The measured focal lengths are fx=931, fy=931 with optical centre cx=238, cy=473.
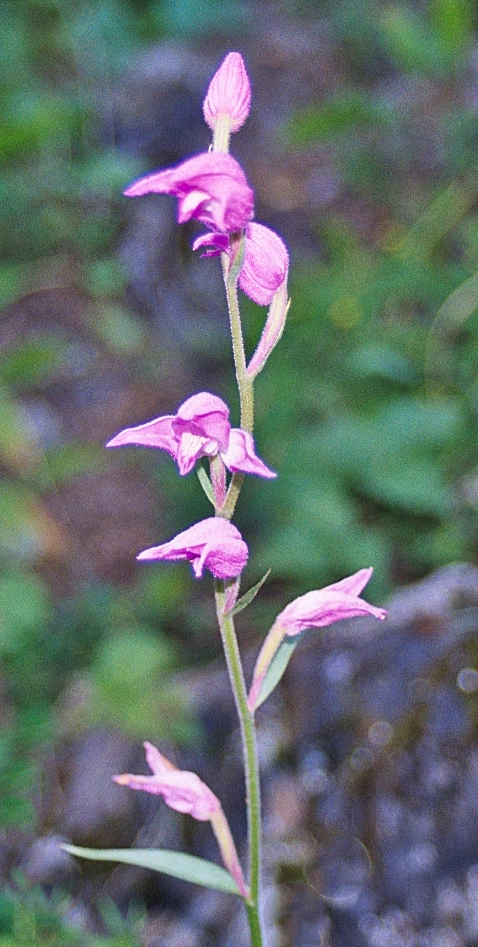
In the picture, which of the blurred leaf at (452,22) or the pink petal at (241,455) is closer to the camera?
the pink petal at (241,455)

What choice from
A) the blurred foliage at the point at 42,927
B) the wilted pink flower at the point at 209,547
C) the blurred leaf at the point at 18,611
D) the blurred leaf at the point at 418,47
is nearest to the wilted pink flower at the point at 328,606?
the wilted pink flower at the point at 209,547

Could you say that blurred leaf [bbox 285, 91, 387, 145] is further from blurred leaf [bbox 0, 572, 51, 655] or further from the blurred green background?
blurred leaf [bbox 0, 572, 51, 655]

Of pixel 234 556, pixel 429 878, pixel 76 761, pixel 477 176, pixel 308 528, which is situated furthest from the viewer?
pixel 477 176

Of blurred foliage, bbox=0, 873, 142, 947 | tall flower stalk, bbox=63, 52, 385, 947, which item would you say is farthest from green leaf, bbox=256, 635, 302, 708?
blurred foliage, bbox=0, 873, 142, 947

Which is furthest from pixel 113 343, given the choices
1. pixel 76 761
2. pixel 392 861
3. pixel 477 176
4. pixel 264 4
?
pixel 264 4

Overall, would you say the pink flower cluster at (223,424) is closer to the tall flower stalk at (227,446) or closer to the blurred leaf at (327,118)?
the tall flower stalk at (227,446)

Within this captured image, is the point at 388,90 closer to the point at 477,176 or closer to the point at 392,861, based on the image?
the point at 477,176
